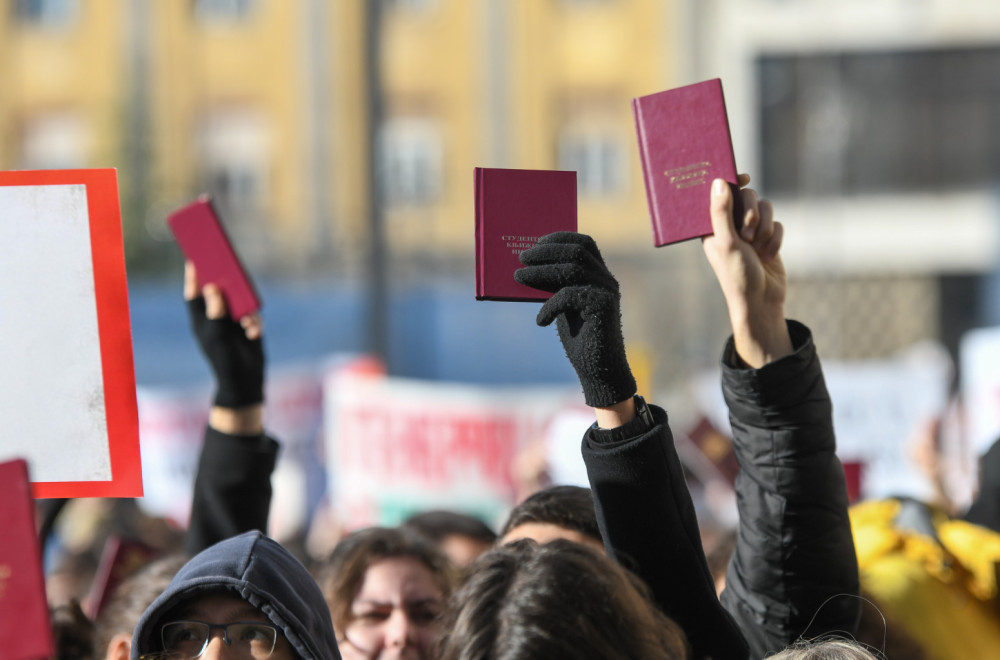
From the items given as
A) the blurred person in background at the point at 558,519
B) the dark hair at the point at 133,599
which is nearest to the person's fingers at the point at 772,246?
the blurred person in background at the point at 558,519

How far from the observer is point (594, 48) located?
674 inches

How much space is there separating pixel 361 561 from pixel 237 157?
15913 millimetres

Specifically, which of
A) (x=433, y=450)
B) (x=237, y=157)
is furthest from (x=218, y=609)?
(x=237, y=157)

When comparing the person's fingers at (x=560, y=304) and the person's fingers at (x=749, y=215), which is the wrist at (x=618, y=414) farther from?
the person's fingers at (x=749, y=215)

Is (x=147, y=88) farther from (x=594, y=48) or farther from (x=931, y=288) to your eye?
(x=931, y=288)

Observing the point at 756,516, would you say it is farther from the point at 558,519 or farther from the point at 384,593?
the point at 384,593

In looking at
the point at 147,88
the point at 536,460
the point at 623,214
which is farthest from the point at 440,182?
the point at 536,460

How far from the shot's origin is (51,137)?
18.0 metres

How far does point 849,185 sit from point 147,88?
942 cm

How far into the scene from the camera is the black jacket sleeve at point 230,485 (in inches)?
94.8

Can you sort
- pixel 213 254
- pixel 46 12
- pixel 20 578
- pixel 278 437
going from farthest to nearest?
1. pixel 46 12
2. pixel 278 437
3. pixel 213 254
4. pixel 20 578

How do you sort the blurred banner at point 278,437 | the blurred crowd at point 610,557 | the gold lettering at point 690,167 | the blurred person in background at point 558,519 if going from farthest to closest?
the blurred banner at point 278,437 < the blurred person in background at point 558,519 < the gold lettering at point 690,167 < the blurred crowd at point 610,557

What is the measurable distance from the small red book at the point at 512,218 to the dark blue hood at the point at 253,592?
48 centimetres

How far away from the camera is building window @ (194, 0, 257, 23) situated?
694 inches
